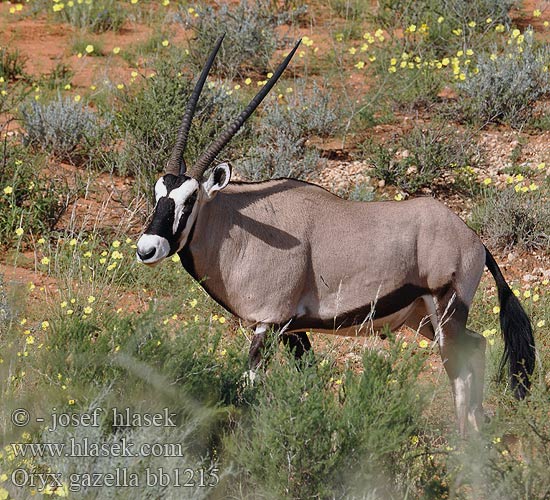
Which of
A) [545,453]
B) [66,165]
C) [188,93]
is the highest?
[545,453]

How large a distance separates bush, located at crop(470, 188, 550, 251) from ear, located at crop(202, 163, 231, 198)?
3687 millimetres

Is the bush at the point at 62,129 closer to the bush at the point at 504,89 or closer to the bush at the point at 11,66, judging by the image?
the bush at the point at 11,66

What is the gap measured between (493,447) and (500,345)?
2698 millimetres

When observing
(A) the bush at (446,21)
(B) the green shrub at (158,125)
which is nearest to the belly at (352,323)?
(B) the green shrub at (158,125)

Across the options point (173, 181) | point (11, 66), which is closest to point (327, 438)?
point (173, 181)

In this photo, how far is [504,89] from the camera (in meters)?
11.5

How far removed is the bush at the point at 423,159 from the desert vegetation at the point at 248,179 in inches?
0.8

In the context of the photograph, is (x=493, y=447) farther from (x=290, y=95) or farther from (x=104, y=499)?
(x=290, y=95)

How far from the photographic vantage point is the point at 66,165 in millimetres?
10398

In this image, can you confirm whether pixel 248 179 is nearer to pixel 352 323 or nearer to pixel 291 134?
pixel 291 134

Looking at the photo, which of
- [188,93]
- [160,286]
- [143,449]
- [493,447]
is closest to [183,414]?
[143,449]

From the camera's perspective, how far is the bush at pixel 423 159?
1020cm

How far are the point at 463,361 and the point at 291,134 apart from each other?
14.0 ft

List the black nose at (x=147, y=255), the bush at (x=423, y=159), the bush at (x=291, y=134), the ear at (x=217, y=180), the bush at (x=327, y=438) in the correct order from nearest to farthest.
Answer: the bush at (x=327, y=438), the black nose at (x=147, y=255), the ear at (x=217, y=180), the bush at (x=291, y=134), the bush at (x=423, y=159)
